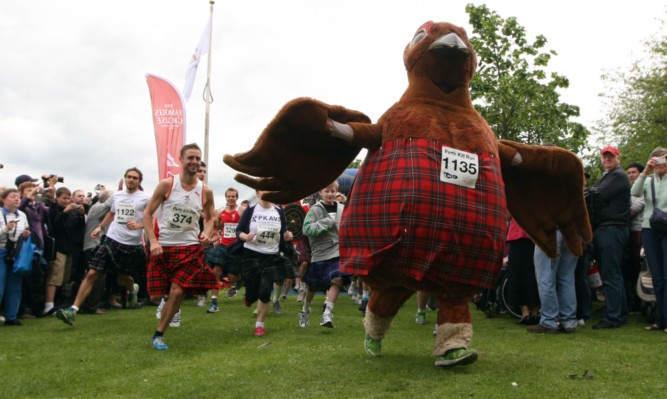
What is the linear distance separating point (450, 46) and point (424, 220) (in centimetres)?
127

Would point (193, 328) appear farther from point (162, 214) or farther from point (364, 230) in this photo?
point (364, 230)

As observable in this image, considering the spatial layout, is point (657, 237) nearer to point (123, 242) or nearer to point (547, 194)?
point (547, 194)

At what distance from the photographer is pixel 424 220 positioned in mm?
3467

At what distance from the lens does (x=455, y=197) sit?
355 centimetres

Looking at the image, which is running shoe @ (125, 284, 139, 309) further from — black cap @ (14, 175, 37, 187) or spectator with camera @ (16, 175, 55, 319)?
black cap @ (14, 175, 37, 187)

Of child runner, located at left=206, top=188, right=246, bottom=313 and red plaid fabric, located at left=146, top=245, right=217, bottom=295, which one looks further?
child runner, located at left=206, top=188, right=246, bottom=313

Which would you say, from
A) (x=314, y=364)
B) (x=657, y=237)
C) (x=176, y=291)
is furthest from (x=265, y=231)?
(x=657, y=237)

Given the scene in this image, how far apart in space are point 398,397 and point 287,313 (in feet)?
17.2

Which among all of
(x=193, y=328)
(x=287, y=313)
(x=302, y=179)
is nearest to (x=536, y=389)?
(x=302, y=179)

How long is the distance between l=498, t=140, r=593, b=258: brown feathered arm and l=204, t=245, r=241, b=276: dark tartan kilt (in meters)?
4.80

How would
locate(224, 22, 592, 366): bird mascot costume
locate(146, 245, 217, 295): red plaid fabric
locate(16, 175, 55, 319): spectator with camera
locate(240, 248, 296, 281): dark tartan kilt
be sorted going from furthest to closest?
locate(16, 175, 55, 319): spectator with camera → locate(240, 248, 296, 281): dark tartan kilt → locate(146, 245, 217, 295): red plaid fabric → locate(224, 22, 592, 366): bird mascot costume

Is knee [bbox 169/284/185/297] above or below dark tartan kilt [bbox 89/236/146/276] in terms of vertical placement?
below

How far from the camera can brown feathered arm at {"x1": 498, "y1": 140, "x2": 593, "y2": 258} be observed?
428 cm

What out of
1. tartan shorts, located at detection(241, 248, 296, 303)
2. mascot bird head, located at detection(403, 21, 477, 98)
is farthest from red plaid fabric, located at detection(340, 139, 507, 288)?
tartan shorts, located at detection(241, 248, 296, 303)
